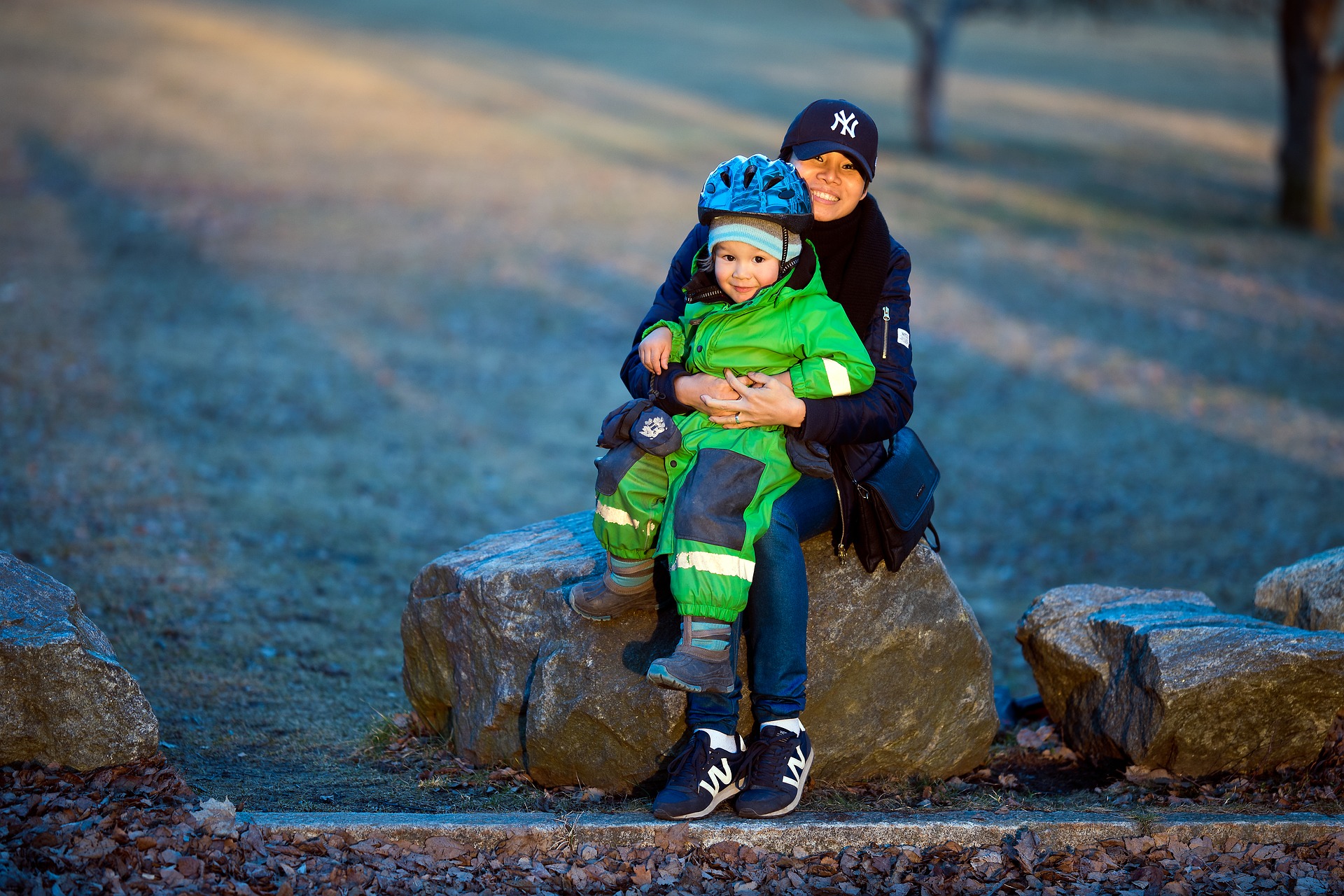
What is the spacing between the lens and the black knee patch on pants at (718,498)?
346 centimetres

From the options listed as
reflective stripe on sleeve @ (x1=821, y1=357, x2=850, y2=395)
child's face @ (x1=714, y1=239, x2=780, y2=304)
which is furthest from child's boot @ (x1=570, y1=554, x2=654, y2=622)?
child's face @ (x1=714, y1=239, x2=780, y2=304)

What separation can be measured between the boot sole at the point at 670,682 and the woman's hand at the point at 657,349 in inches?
38.8

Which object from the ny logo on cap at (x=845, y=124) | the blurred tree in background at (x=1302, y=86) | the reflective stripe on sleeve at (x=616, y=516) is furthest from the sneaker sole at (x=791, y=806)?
the blurred tree in background at (x=1302, y=86)

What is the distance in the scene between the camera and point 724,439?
11.8 ft

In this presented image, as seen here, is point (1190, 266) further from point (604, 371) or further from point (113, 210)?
point (113, 210)

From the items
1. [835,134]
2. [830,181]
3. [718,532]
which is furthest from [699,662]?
[835,134]

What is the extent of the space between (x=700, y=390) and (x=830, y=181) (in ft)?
2.75

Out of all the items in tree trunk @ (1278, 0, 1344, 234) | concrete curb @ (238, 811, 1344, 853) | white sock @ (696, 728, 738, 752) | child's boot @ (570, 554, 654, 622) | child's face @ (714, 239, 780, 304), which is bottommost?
concrete curb @ (238, 811, 1344, 853)

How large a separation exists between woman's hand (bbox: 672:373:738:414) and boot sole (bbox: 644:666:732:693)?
816mm

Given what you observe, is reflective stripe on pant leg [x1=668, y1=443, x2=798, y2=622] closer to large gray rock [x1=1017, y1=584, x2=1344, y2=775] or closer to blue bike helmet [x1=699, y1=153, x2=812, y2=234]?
blue bike helmet [x1=699, y1=153, x2=812, y2=234]

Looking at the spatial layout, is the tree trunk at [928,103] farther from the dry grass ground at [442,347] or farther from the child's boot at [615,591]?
the child's boot at [615,591]

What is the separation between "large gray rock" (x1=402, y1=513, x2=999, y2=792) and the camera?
3859mm

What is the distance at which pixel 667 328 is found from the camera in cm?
385

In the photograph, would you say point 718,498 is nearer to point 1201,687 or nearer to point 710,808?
point 710,808
